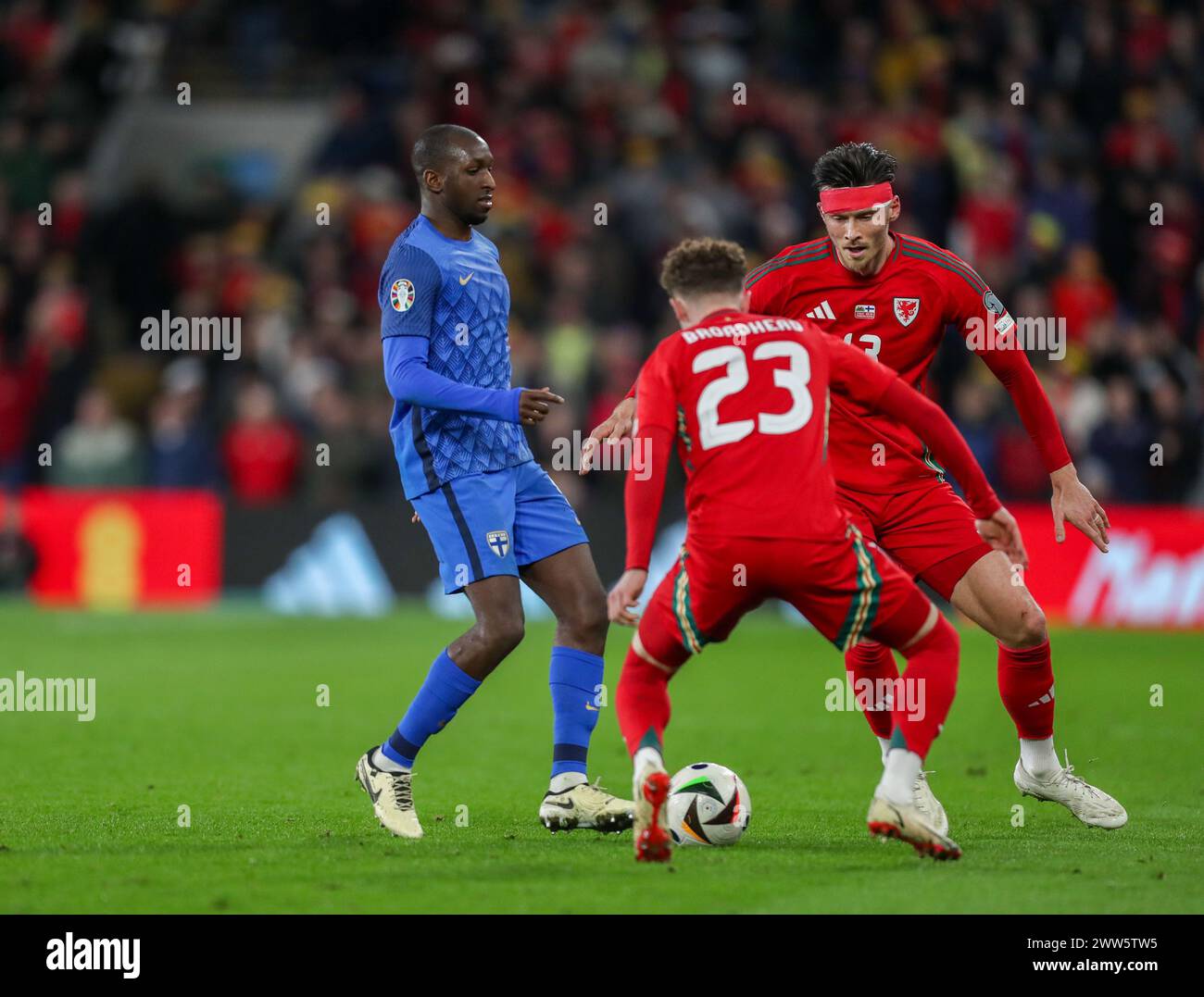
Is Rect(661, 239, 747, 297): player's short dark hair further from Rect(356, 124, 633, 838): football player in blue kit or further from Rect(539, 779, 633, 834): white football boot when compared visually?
Rect(539, 779, 633, 834): white football boot

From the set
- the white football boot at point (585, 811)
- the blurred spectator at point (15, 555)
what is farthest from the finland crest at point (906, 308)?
the blurred spectator at point (15, 555)

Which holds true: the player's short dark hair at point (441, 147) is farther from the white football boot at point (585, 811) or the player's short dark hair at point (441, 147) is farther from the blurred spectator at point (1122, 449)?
the blurred spectator at point (1122, 449)

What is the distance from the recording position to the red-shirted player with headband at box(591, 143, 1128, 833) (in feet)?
22.8

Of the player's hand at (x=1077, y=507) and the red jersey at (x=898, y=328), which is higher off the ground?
the red jersey at (x=898, y=328)

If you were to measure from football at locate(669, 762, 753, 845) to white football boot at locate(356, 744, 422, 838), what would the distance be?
3.04 ft

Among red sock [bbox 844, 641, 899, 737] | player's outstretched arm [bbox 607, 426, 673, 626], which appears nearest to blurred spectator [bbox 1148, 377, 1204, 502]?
red sock [bbox 844, 641, 899, 737]

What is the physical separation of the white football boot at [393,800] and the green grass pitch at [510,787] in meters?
0.08

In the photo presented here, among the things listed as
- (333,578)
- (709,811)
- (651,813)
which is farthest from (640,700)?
(333,578)

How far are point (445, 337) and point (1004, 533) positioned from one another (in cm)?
215

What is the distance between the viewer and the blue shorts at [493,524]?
6.79 meters

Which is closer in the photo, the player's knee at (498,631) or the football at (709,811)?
the football at (709,811)

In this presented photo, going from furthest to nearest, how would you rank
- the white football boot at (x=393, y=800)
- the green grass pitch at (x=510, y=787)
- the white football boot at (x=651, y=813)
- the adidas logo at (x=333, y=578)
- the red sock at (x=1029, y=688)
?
the adidas logo at (x=333, y=578)
the red sock at (x=1029, y=688)
the white football boot at (x=393, y=800)
the white football boot at (x=651, y=813)
the green grass pitch at (x=510, y=787)

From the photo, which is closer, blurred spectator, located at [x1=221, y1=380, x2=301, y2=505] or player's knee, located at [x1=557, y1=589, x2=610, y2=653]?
player's knee, located at [x1=557, y1=589, x2=610, y2=653]

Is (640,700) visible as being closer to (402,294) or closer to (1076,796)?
(402,294)
